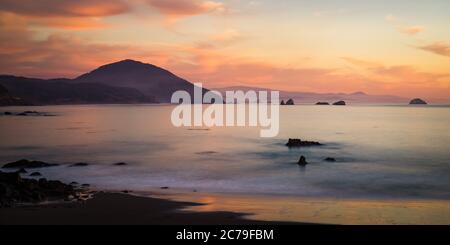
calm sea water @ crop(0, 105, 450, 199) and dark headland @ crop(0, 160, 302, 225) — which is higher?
dark headland @ crop(0, 160, 302, 225)

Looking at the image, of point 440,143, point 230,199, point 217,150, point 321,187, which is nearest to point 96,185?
point 230,199

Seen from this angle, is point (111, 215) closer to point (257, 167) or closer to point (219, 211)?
point (219, 211)

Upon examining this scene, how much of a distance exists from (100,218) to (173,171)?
13.5m

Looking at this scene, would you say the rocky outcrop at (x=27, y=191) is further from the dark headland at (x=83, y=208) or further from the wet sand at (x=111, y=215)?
the wet sand at (x=111, y=215)

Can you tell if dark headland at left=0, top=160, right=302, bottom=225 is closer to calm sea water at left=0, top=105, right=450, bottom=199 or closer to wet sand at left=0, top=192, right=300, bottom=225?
wet sand at left=0, top=192, right=300, bottom=225

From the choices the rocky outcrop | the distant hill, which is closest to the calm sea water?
the rocky outcrop

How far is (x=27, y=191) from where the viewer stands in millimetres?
14766

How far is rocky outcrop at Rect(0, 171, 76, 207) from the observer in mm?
14203

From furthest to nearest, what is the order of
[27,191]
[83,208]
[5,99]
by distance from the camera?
[5,99], [27,191], [83,208]

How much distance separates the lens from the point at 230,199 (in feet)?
55.8

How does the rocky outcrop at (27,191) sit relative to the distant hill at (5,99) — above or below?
below

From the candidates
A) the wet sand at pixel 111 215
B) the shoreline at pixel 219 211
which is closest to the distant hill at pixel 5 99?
the shoreline at pixel 219 211

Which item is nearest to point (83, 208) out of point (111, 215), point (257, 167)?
point (111, 215)

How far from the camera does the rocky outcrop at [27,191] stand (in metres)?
14.2
